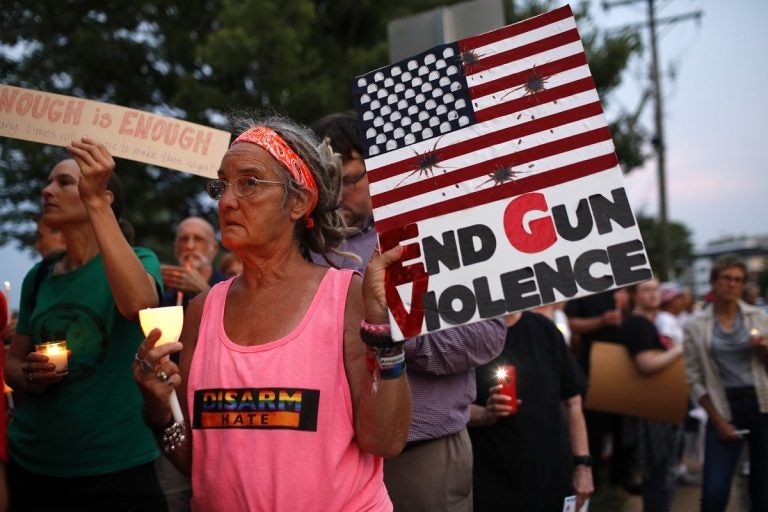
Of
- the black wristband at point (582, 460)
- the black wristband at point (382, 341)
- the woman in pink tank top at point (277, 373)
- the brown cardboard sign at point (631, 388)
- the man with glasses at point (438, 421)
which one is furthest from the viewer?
the brown cardboard sign at point (631, 388)

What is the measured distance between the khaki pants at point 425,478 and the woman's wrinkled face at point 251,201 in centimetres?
114

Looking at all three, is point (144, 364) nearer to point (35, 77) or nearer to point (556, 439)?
point (556, 439)

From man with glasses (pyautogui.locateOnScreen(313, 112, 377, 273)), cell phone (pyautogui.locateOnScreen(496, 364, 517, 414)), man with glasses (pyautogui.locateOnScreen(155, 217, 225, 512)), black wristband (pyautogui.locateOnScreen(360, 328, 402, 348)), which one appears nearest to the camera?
black wristband (pyautogui.locateOnScreen(360, 328, 402, 348))

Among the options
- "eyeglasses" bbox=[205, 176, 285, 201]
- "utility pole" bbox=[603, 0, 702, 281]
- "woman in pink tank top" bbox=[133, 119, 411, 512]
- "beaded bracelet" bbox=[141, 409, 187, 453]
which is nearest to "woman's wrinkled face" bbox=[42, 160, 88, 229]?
"woman in pink tank top" bbox=[133, 119, 411, 512]

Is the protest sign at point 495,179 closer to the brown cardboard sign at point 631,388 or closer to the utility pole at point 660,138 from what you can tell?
the brown cardboard sign at point 631,388

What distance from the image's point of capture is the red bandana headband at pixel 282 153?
254 centimetres

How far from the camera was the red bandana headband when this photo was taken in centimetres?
254

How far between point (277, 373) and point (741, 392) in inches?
194

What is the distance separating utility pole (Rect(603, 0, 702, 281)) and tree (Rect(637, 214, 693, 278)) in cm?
58

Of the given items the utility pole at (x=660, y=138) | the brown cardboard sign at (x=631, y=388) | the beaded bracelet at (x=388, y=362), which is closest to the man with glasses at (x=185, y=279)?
the beaded bracelet at (x=388, y=362)

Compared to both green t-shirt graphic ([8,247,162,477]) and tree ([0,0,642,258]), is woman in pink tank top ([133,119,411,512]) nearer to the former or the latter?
green t-shirt graphic ([8,247,162,477])

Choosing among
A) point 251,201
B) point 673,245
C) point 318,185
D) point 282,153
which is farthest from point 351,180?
point 673,245

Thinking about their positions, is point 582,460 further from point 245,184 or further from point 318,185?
point 245,184

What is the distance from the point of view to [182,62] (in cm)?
1466
